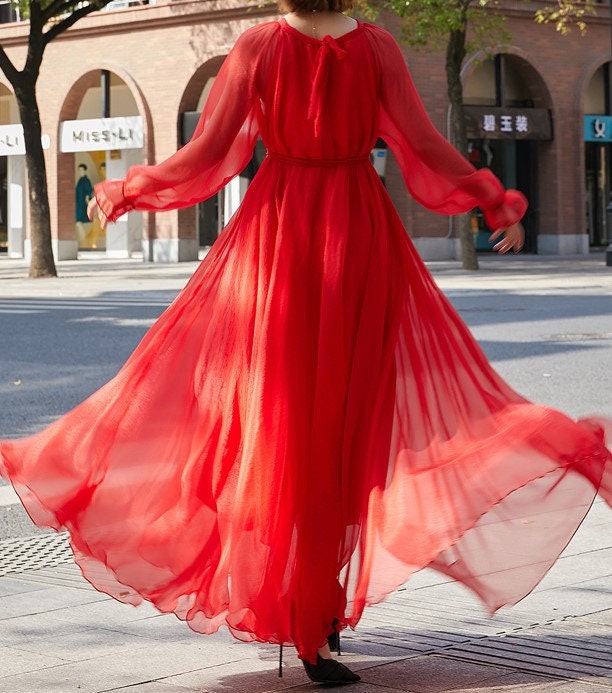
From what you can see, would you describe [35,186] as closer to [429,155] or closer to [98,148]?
[98,148]

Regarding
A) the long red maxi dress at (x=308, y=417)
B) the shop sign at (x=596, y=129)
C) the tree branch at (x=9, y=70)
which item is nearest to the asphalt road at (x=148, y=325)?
the long red maxi dress at (x=308, y=417)

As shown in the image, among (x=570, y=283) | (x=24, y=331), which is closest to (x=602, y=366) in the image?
(x=24, y=331)

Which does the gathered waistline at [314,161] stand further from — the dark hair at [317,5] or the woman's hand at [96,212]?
the woman's hand at [96,212]

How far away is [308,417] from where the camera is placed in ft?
13.4

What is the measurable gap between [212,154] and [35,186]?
2589 centimetres

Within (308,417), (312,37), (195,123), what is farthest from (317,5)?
(195,123)

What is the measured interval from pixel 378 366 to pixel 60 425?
34.9 inches

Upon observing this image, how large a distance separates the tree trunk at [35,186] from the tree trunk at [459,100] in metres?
7.84

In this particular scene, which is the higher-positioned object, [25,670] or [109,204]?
[109,204]

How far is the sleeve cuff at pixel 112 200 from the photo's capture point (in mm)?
4375

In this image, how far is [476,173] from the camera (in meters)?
4.32

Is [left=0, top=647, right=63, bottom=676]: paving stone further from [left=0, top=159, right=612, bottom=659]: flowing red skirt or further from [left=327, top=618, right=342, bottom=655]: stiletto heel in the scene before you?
[left=327, top=618, right=342, bottom=655]: stiletto heel

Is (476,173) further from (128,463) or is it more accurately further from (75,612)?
(75,612)

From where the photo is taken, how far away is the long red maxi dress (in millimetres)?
3914
